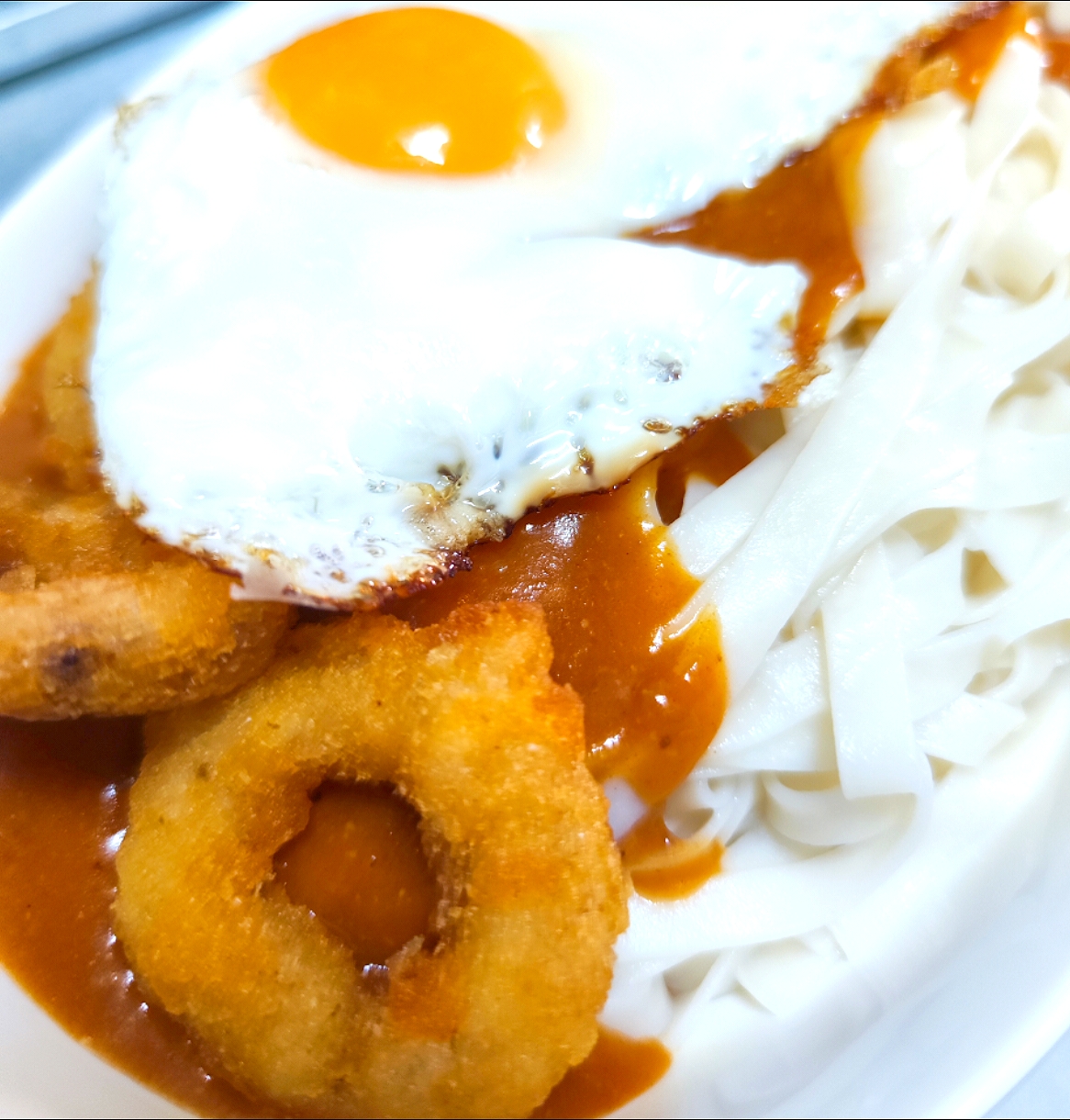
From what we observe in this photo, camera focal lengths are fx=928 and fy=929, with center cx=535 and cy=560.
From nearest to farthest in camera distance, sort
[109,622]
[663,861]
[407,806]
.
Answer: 1. [109,622]
2. [407,806]
3. [663,861]

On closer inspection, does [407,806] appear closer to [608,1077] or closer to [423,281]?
[608,1077]

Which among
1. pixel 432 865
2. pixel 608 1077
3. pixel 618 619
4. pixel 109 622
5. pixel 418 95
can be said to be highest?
pixel 418 95

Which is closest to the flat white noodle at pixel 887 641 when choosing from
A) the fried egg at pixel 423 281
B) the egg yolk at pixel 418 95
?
the fried egg at pixel 423 281

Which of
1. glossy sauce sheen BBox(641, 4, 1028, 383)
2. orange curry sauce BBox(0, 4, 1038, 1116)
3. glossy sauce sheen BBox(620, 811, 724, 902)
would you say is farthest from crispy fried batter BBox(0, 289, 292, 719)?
glossy sauce sheen BBox(641, 4, 1028, 383)

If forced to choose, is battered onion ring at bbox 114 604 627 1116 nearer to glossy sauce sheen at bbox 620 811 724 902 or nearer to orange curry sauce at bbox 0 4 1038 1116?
orange curry sauce at bbox 0 4 1038 1116

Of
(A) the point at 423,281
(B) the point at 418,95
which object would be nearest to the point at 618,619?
(A) the point at 423,281
